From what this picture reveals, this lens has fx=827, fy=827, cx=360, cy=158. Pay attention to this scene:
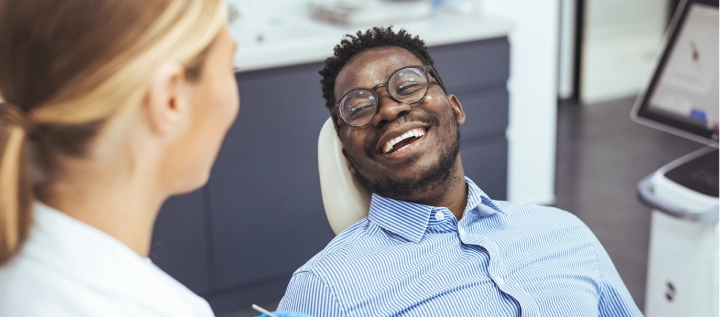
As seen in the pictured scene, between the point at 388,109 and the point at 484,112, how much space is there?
60.5 inches

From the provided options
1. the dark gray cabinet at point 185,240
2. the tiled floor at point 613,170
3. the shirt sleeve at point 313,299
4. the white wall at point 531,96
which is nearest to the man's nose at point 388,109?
the shirt sleeve at point 313,299

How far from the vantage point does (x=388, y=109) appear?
59.3 inches

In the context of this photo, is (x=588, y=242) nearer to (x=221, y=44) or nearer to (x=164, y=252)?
(x=221, y=44)

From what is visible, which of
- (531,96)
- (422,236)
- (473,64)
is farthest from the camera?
(531,96)

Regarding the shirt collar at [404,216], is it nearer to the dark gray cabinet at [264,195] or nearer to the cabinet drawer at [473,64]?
the dark gray cabinet at [264,195]

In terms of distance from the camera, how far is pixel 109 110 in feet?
2.19

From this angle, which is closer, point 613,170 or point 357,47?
point 357,47

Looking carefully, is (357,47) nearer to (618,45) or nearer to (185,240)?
(185,240)

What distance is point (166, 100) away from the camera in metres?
0.69

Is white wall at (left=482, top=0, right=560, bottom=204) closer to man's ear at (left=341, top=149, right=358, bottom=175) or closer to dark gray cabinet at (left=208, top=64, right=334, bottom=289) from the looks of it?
dark gray cabinet at (left=208, top=64, right=334, bottom=289)

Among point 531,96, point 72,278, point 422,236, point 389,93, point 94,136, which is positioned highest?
point 94,136

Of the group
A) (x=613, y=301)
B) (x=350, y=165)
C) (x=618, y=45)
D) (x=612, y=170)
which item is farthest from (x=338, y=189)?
(x=618, y=45)

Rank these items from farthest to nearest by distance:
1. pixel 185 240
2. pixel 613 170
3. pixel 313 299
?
pixel 613 170
pixel 185 240
pixel 313 299

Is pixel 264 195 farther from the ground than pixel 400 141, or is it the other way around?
pixel 400 141
